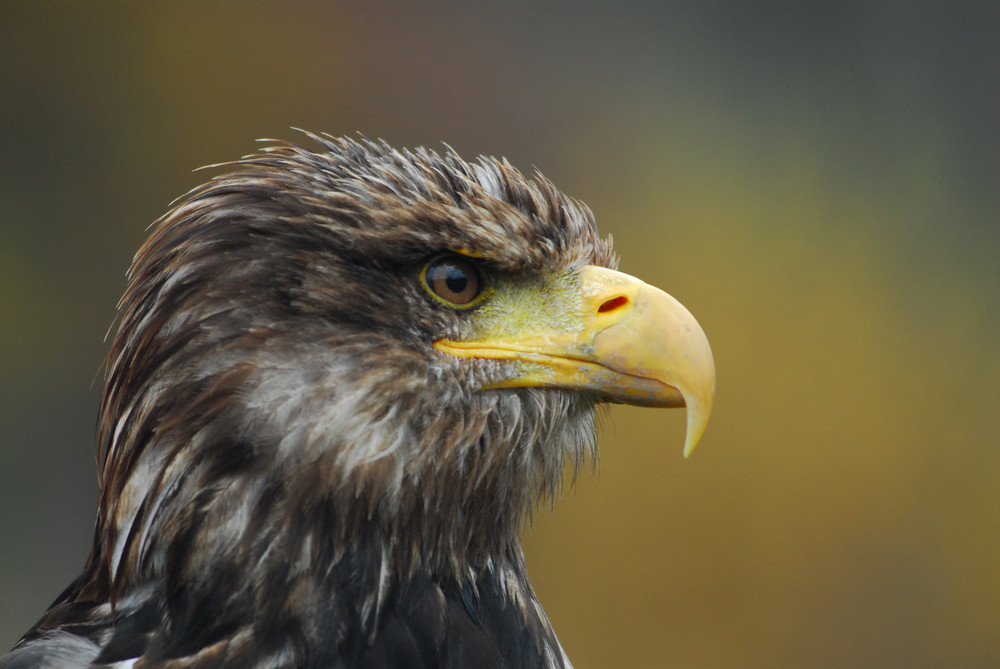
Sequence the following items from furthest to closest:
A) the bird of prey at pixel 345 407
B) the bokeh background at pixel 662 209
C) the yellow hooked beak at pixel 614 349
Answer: the bokeh background at pixel 662 209
the yellow hooked beak at pixel 614 349
the bird of prey at pixel 345 407

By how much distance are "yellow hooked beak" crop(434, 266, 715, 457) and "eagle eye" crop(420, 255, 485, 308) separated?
68mm

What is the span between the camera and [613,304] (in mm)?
1857

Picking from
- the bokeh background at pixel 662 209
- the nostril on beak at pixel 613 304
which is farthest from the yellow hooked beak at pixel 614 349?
the bokeh background at pixel 662 209

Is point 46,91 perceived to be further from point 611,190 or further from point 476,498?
point 476,498

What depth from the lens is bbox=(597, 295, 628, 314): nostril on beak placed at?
185 centimetres

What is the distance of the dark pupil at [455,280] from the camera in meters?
1.80

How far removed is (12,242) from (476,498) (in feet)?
10.8

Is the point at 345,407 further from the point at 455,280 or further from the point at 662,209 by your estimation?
the point at 662,209

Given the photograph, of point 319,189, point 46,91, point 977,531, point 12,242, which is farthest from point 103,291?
point 977,531

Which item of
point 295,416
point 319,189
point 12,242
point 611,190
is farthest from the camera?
point 611,190

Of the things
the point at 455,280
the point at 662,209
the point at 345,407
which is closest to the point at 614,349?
the point at 455,280

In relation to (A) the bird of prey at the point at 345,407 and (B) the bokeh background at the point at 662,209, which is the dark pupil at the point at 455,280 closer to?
(A) the bird of prey at the point at 345,407

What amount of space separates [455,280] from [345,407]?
31cm

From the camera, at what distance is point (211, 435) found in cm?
167
